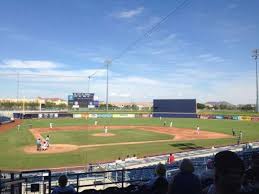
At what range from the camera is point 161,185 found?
6.85 meters

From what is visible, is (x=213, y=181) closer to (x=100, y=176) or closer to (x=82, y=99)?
(x=100, y=176)

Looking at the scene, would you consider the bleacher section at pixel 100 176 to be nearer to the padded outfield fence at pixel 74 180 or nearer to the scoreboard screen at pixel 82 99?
the padded outfield fence at pixel 74 180

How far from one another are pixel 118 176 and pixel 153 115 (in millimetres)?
77927

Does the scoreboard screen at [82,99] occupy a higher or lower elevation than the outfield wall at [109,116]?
higher

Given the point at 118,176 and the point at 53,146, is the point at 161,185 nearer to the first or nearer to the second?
the point at 118,176

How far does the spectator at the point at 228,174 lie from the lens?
213 centimetres

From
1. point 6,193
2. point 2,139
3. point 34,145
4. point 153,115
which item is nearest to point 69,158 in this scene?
point 34,145

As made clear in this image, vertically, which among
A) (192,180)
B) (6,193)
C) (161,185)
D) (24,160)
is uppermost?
(192,180)

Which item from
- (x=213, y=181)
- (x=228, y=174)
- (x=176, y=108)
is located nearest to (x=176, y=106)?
(x=176, y=108)

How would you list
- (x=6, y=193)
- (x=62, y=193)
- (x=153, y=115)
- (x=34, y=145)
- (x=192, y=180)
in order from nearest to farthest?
(x=192, y=180), (x=62, y=193), (x=6, y=193), (x=34, y=145), (x=153, y=115)

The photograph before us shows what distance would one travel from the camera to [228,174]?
7.07 feet

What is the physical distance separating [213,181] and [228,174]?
0.39 metres

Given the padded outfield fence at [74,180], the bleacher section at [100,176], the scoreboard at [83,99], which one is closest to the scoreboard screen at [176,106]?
the scoreboard at [83,99]

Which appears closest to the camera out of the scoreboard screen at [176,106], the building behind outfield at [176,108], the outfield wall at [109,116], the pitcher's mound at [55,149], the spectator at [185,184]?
the spectator at [185,184]
